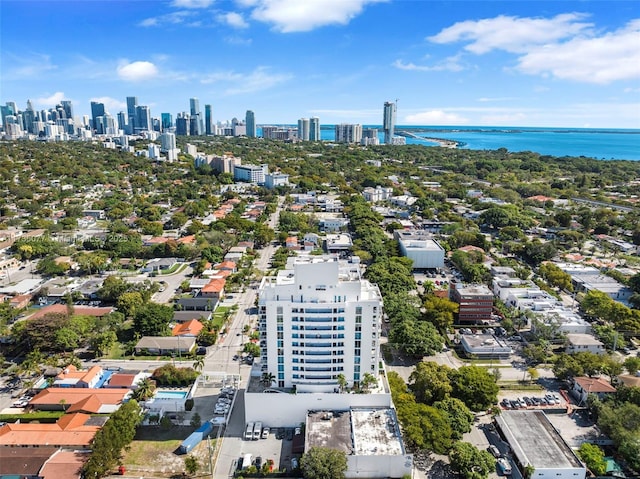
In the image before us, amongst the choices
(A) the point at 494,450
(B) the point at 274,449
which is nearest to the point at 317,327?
(B) the point at 274,449

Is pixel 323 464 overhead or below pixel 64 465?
overhead

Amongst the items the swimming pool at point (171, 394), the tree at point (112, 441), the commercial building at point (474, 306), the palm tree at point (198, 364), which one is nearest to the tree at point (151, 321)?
the palm tree at point (198, 364)

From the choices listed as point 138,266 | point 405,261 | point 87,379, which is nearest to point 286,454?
point 87,379

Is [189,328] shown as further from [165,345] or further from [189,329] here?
[165,345]

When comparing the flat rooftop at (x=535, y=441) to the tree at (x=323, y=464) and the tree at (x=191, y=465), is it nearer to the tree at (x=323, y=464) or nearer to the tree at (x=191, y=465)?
the tree at (x=323, y=464)

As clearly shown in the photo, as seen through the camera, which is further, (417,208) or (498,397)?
(417,208)

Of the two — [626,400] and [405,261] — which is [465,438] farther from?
[405,261]
